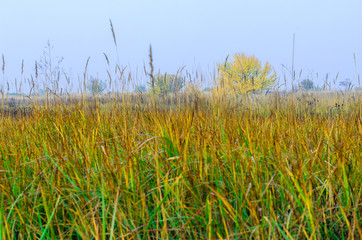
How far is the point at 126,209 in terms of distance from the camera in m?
1.47

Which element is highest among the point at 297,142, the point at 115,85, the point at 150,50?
the point at 150,50

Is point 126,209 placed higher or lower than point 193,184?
lower

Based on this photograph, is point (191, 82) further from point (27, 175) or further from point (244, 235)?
point (244, 235)

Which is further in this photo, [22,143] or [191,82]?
[191,82]

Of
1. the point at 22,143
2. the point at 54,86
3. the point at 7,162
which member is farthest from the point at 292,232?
the point at 54,86

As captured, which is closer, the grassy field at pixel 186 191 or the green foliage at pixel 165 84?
the grassy field at pixel 186 191

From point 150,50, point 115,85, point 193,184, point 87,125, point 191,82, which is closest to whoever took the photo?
point 193,184

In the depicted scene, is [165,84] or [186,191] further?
[165,84]

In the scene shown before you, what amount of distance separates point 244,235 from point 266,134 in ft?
2.95

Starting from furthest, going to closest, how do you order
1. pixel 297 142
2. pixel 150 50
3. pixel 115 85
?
1. pixel 115 85
2. pixel 150 50
3. pixel 297 142

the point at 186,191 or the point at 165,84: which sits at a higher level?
the point at 165,84

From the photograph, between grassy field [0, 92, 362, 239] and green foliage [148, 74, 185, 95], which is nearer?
grassy field [0, 92, 362, 239]

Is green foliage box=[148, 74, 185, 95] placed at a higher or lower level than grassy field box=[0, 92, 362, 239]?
higher

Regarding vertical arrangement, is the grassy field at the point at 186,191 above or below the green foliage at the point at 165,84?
below
